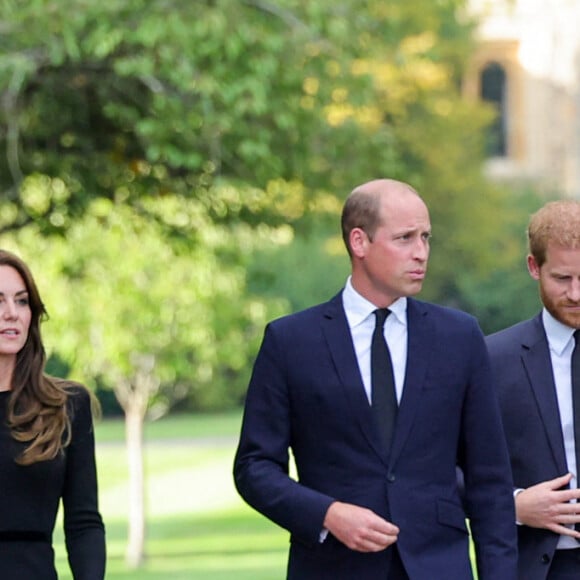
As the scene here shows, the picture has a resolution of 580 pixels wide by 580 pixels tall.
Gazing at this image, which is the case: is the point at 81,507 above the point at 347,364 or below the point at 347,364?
below

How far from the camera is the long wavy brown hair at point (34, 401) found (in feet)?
18.5

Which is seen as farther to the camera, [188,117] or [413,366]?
[188,117]

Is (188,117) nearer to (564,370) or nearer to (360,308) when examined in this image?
(564,370)

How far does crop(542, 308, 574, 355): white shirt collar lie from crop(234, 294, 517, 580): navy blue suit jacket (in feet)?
1.55

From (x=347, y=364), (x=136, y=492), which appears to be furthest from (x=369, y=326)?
(x=136, y=492)

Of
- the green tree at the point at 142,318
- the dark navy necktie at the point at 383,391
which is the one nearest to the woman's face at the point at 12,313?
the dark navy necktie at the point at 383,391

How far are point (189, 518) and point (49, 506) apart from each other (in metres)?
31.1

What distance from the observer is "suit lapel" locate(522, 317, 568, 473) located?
19.2 ft

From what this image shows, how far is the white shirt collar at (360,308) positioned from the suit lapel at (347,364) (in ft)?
0.07

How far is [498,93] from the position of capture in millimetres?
74938

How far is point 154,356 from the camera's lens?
31.0 meters

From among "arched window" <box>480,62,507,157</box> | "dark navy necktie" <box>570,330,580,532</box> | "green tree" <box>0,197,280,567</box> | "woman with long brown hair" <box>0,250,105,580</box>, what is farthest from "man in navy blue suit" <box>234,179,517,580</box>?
"arched window" <box>480,62,507,157</box>

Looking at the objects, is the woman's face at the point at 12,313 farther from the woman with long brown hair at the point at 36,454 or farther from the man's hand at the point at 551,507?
the man's hand at the point at 551,507

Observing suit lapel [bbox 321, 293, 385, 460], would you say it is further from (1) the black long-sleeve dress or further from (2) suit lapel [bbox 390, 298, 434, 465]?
(1) the black long-sleeve dress
